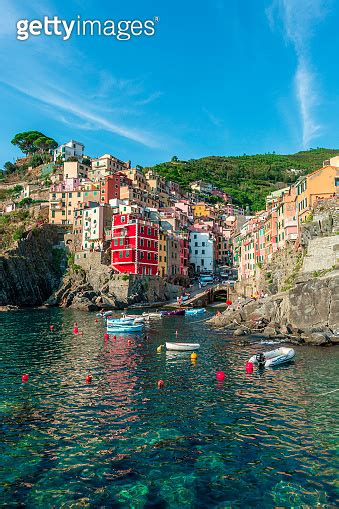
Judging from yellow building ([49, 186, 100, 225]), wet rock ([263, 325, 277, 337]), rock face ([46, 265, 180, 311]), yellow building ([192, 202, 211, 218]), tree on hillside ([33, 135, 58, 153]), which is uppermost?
tree on hillside ([33, 135, 58, 153])

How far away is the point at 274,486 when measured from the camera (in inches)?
543

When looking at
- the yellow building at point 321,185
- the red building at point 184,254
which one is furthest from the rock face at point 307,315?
the red building at point 184,254

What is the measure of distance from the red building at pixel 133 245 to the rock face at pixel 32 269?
20546 mm

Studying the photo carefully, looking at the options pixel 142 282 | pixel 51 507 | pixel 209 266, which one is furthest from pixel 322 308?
pixel 209 266

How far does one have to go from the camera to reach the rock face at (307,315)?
43.2m

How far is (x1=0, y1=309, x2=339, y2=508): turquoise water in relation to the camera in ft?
44.0

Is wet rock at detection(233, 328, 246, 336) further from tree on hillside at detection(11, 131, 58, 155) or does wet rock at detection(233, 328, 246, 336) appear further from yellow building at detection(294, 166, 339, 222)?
tree on hillside at detection(11, 131, 58, 155)

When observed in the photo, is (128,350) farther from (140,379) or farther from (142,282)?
(142,282)

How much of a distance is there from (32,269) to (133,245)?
2811 cm

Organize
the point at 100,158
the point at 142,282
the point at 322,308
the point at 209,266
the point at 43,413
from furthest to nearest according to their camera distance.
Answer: the point at 100,158 → the point at 209,266 → the point at 142,282 → the point at 322,308 → the point at 43,413

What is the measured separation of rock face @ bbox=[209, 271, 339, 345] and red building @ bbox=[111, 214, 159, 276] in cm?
4738

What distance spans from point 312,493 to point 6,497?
1011 cm

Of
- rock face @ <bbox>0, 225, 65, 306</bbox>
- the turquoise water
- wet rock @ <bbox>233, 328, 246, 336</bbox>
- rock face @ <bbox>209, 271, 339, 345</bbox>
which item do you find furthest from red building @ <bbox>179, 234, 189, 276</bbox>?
the turquoise water

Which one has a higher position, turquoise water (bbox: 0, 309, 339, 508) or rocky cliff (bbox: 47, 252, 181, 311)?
rocky cliff (bbox: 47, 252, 181, 311)
